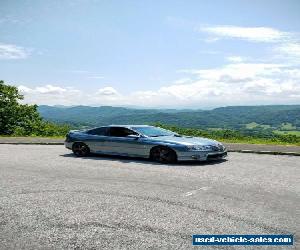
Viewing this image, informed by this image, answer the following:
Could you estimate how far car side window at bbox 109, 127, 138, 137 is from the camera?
14524mm

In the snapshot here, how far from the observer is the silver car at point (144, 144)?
12836mm

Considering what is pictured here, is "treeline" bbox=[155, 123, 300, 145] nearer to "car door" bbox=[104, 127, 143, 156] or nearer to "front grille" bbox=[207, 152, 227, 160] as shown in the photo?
"front grille" bbox=[207, 152, 227, 160]

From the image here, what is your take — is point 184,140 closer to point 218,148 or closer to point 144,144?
point 218,148

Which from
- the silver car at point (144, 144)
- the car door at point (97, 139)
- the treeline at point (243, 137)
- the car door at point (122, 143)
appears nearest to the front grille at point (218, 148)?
the silver car at point (144, 144)

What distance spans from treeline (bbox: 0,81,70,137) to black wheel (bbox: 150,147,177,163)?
4112 cm

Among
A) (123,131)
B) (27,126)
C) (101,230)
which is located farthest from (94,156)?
(27,126)

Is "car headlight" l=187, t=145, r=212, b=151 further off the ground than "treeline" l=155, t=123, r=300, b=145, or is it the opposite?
"car headlight" l=187, t=145, r=212, b=151

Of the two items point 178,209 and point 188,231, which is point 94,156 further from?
point 188,231

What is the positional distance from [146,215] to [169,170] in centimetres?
490

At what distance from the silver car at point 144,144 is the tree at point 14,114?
39.4 metres

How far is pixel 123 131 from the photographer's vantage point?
48.2ft

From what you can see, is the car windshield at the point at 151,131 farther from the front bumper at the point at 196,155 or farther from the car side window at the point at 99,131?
the front bumper at the point at 196,155

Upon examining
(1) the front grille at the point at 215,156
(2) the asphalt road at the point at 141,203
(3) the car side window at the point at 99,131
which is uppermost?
(3) the car side window at the point at 99,131

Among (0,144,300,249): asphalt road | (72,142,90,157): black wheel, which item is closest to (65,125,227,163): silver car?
(72,142,90,157): black wheel
